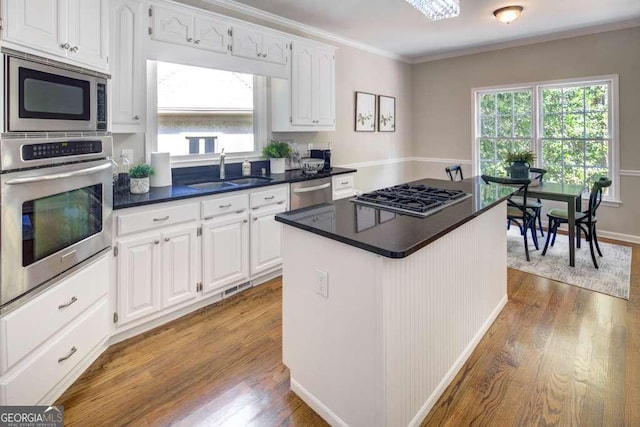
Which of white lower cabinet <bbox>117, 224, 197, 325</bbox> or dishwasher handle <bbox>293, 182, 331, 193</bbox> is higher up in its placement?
dishwasher handle <bbox>293, 182, 331, 193</bbox>

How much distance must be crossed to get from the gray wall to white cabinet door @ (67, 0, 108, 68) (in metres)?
5.18

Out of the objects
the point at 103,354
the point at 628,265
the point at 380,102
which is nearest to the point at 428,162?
the point at 380,102

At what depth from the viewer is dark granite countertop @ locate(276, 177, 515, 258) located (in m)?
1.48

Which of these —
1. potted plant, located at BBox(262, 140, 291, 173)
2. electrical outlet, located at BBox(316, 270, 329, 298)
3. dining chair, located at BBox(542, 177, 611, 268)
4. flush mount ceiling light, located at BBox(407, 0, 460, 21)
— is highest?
flush mount ceiling light, located at BBox(407, 0, 460, 21)

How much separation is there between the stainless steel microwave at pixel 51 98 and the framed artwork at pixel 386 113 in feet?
14.1

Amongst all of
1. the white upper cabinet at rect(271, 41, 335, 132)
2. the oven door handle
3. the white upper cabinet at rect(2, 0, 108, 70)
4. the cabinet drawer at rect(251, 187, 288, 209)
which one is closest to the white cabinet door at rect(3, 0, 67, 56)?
the white upper cabinet at rect(2, 0, 108, 70)

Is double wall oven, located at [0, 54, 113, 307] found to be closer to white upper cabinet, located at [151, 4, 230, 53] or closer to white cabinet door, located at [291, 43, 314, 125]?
white upper cabinet, located at [151, 4, 230, 53]

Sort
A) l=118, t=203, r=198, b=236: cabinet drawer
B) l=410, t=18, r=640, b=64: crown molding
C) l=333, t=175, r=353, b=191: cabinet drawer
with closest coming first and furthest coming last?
l=118, t=203, r=198, b=236: cabinet drawer < l=333, t=175, r=353, b=191: cabinet drawer < l=410, t=18, r=640, b=64: crown molding

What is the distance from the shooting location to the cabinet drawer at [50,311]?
1.57 meters

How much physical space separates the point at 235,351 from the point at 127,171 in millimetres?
1679

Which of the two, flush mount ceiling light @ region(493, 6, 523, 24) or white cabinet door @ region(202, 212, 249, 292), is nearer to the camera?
white cabinet door @ region(202, 212, 249, 292)

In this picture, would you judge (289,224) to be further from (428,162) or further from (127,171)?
(428,162)

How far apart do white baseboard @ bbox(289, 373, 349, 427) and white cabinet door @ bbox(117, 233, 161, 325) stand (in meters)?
1.21

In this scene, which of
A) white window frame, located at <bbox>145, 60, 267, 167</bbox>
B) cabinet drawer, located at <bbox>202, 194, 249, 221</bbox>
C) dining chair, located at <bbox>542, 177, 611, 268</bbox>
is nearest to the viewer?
cabinet drawer, located at <bbox>202, 194, 249, 221</bbox>
